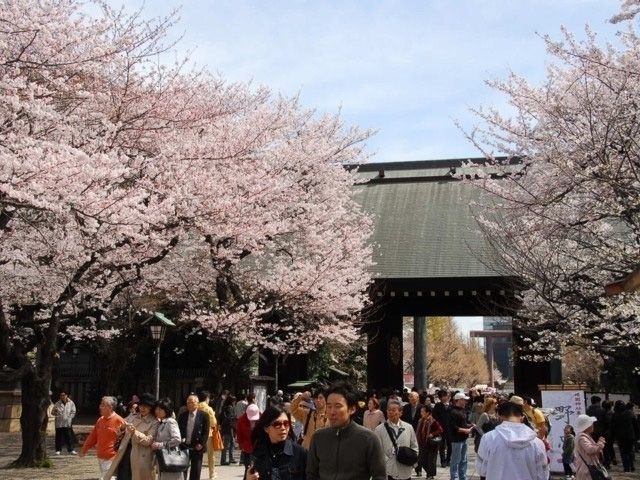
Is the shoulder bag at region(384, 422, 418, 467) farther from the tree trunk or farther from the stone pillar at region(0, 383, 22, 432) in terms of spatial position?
the stone pillar at region(0, 383, 22, 432)

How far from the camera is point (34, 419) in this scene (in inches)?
552

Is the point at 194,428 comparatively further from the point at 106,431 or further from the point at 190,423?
the point at 106,431

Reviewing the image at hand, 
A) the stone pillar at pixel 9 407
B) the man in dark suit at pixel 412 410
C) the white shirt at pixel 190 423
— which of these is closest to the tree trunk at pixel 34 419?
the white shirt at pixel 190 423

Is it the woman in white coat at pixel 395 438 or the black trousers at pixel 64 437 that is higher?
the woman in white coat at pixel 395 438

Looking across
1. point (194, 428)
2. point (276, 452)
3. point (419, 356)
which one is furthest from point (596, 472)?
point (419, 356)

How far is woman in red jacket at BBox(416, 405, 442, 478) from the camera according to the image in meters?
12.7

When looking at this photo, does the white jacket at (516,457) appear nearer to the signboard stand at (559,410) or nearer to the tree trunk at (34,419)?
the signboard stand at (559,410)

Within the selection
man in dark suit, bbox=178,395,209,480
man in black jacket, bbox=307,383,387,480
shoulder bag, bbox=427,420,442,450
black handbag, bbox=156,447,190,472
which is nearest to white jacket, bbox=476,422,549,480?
man in black jacket, bbox=307,383,387,480

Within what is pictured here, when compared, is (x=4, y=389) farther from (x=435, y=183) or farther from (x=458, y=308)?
(x=435, y=183)

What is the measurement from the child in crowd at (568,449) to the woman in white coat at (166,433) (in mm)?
6684

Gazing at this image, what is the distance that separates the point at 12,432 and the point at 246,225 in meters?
10.6

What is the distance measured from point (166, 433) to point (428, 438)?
551 centimetres

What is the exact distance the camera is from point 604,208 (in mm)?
12133

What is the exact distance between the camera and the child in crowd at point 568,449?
40.5 ft
